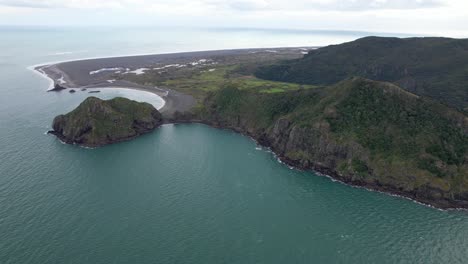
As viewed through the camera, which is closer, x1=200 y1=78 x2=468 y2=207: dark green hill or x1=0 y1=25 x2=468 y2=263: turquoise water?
x1=0 y1=25 x2=468 y2=263: turquoise water

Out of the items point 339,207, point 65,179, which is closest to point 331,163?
point 339,207

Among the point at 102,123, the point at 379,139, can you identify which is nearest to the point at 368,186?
the point at 379,139

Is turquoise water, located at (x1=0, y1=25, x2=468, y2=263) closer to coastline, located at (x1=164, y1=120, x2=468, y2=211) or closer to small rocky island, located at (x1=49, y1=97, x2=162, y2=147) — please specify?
coastline, located at (x1=164, y1=120, x2=468, y2=211)

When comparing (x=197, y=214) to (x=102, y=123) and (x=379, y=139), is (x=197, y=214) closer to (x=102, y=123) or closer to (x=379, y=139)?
(x=379, y=139)

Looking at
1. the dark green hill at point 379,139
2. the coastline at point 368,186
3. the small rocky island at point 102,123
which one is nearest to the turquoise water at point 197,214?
the coastline at point 368,186

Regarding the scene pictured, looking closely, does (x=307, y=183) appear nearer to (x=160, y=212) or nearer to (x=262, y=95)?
(x=160, y=212)

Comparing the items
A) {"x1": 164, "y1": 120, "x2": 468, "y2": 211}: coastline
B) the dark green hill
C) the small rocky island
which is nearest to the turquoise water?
{"x1": 164, "y1": 120, "x2": 468, "y2": 211}: coastline
